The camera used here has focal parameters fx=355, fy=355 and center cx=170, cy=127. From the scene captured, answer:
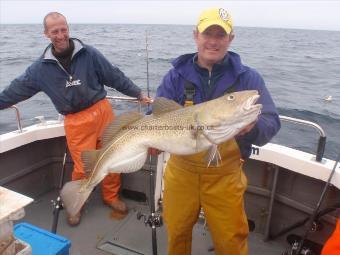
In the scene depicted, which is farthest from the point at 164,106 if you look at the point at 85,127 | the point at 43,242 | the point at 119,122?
the point at 85,127

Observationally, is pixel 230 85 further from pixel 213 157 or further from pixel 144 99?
pixel 144 99

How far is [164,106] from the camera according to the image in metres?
2.99

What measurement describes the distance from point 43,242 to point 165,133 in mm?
1259

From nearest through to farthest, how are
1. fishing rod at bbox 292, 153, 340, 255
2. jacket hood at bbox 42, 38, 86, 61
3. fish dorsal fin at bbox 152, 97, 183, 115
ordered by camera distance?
fish dorsal fin at bbox 152, 97, 183, 115, fishing rod at bbox 292, 153, 340, 255, jacket hood at bbox 42, 38, 86, 61

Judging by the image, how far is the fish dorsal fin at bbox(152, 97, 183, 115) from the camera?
2.97 m

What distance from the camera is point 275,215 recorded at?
4562 millimetres

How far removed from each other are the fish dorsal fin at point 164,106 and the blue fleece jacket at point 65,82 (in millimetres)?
1902

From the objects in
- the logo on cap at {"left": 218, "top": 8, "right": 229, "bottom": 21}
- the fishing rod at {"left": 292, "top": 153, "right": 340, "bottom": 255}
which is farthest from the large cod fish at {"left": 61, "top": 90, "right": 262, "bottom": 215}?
the fishing rod at {"left": 292, "top": 153, "right": 340, "bottom": 255}

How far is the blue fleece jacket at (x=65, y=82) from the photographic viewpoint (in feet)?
15.1

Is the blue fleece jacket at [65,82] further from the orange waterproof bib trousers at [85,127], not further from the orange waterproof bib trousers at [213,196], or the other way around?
the orange waterproof bib trousers at [213,196]

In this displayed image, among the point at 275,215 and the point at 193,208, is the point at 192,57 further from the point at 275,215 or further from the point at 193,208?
the point at 275,215

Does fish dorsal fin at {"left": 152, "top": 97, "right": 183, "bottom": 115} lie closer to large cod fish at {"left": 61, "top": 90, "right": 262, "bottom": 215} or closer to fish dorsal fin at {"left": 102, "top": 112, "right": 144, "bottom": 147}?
large cod fish at {"left": 61, "top": 90, "right": 262, "bottom": 215}

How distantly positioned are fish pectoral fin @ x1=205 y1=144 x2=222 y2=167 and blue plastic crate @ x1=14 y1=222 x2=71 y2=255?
1.27 m

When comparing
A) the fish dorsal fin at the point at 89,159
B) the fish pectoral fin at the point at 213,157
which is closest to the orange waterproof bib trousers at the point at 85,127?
the fish dorsal fin at the point at 89,159
